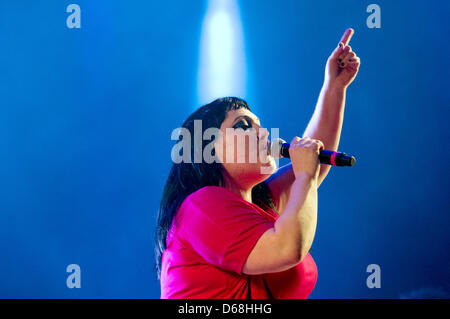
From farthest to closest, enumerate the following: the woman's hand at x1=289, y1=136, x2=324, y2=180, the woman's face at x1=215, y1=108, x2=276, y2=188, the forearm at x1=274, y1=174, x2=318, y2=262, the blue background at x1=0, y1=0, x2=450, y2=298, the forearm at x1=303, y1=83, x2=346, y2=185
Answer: the blue background at x1=0, y1=0, x2=450, y2=298, the forearm at x1=303, y1=83, x2=346, y2=185, the woman's face at x1=215, y1=108, x2=276, y2=188, the woman's hand at x1=289, y1=136, x2=324, y2=180, the forearm at x1=274, y1=174, x2=318, y2=262

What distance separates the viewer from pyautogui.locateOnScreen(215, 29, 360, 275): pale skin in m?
0.78

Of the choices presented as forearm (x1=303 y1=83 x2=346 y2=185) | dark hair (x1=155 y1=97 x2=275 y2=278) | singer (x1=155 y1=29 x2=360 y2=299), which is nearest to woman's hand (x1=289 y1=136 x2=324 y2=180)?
singer (x1=155 y1=29 x2=360 y2=299)

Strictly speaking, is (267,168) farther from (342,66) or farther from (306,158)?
(342,66)

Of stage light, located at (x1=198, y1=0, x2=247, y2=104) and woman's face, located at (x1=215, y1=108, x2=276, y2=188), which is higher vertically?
stage light, located at (x1=198, y1=0, x2=247, y2=104)

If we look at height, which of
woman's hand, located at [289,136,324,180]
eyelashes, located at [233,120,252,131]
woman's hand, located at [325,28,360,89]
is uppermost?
woman's hand, located at [325,28,360,89]

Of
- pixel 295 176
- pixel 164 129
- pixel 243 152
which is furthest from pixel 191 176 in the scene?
pixel 164 129

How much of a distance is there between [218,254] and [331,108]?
0.62 m

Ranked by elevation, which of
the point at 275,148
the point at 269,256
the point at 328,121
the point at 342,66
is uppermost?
the point at 342,66

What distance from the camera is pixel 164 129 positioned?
2688 millimetres

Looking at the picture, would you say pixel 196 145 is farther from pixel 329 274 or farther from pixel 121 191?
pixel 329 274

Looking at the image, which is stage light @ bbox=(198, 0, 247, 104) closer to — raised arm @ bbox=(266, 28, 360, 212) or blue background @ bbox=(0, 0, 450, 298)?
blue background @ bbox=(0, 0, 450, 298)

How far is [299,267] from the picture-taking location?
950 mm
